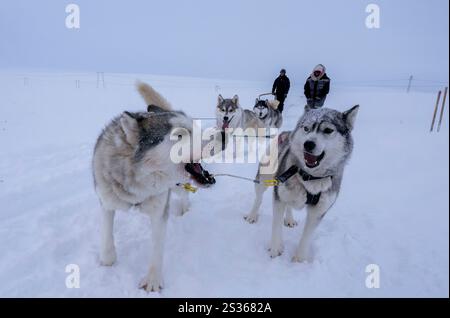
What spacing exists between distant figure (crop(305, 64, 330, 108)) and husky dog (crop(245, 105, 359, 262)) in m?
3.16

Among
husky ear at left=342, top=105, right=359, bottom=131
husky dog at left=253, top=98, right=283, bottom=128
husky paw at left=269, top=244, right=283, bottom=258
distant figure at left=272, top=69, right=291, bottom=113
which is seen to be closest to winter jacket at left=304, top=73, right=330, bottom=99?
husky dog at left=253, top=98, right=283, bottom=128

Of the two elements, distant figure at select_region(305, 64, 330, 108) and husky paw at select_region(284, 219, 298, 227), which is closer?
husky paw at select_region(284, 219, 298, 227)

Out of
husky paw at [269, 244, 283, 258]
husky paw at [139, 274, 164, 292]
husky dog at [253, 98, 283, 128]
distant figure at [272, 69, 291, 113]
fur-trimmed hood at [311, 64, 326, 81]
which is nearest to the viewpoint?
husky paw at [139, 274, 164, 292]

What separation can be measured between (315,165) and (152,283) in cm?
150

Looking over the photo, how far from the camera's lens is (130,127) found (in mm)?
1816

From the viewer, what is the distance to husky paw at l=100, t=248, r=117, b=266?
2.14 m

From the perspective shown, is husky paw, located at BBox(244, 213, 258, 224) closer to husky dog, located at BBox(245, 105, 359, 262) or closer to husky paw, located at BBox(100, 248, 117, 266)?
husky dog, located at BBox(245, 105, 359, 262)

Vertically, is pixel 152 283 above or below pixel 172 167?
below

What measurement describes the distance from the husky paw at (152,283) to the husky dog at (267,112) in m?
5.71

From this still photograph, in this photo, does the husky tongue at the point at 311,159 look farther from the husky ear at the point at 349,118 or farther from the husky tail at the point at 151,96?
the husky tail at the point at 151,96

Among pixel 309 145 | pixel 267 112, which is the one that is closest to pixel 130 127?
pixel 309 145

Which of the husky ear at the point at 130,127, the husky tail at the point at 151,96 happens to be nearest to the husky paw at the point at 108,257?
the husky ear at the point at 130,127

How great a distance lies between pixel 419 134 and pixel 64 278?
18.8 feet

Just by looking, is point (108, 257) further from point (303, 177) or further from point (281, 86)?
point (281, 86)
